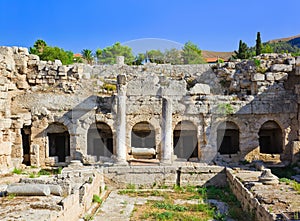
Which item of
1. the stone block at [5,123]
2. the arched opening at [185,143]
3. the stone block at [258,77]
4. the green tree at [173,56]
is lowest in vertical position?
the arched opening at [185,143]

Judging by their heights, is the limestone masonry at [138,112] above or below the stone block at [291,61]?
below

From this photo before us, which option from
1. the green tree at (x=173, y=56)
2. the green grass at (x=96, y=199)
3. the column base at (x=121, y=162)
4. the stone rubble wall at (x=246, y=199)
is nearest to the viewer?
the stone rubble wall at (x=246, y=199)

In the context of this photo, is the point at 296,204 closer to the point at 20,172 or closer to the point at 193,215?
the point at 193,215

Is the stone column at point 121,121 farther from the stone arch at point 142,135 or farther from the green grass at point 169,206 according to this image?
the green grass at point 169,206

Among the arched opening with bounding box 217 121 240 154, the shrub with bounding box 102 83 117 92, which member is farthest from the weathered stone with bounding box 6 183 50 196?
the arched opening with bounding box 217 121 240 154

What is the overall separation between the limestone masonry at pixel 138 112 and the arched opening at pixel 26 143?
0.06 m

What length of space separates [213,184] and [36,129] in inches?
387

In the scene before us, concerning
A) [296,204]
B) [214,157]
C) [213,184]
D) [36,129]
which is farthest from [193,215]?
[36,129]

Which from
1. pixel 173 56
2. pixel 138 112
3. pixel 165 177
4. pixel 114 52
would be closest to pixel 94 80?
pixel 138 112

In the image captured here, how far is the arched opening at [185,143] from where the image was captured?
21766 mm

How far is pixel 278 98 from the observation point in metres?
20.2

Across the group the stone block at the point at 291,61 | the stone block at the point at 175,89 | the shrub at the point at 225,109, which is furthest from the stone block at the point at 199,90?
the stone block at the point at 291,61

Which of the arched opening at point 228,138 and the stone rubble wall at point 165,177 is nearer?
the stone rubble wall at point 165,177

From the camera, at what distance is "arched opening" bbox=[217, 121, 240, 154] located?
20.9 metres
